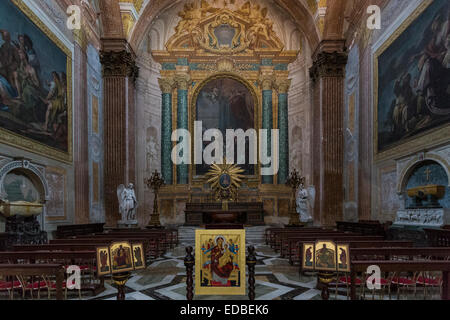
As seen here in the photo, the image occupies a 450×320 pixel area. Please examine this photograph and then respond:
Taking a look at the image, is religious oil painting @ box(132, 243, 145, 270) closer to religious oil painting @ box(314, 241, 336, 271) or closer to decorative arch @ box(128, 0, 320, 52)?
religious oil painting @ box(314, 241, 336, 271)

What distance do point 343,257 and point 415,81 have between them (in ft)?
22.0

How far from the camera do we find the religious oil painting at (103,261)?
9.43 feet

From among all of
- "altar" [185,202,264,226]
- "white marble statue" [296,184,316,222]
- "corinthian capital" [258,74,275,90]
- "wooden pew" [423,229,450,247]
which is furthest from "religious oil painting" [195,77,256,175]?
"wooden pew" [423,229,450,247]

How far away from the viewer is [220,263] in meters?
3.39

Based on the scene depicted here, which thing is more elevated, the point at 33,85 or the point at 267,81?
the point at 267,81

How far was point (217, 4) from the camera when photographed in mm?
16547

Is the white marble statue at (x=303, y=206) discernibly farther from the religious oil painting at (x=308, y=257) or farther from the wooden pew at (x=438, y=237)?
the religious oil painting at (x=308, y=257)

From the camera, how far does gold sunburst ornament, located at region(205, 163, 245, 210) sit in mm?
15273

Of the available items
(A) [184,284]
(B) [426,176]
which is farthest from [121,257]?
(B) [426,176]

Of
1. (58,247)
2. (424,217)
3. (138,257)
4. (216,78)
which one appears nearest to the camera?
(138,257)

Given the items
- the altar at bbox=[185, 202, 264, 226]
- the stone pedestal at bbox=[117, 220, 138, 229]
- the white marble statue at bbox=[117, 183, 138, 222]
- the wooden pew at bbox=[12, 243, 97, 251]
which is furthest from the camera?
the altar at bbox=[185, 202, 264, 226]

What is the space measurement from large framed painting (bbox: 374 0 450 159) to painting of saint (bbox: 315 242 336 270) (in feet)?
17.0

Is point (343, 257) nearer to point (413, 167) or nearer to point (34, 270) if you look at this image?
point (34, 270)
